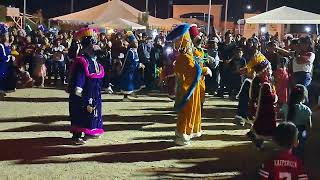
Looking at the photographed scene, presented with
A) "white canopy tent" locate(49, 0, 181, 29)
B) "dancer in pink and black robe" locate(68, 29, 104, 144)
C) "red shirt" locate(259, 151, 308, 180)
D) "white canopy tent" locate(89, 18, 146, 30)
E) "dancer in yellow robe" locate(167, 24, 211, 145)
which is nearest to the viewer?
"red shirt" locate(259, 151, 308, 180)

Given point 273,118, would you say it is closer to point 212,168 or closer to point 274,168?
point 212,168

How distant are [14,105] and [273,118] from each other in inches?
261

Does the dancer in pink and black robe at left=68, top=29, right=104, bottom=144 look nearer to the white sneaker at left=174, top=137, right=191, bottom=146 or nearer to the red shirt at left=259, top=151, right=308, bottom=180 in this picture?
the white sneaker at left=174, top=137, right=191, bottom=146

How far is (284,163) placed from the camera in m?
3.92

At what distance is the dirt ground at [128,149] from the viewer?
652 centimetres

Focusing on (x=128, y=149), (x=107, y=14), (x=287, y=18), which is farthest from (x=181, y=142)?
(x=107, y=14)

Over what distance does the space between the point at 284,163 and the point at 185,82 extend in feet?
13.2

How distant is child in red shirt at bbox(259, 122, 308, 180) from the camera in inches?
154

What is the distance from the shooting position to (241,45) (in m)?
14.3

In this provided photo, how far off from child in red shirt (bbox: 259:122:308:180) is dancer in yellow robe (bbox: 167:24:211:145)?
3841 mm

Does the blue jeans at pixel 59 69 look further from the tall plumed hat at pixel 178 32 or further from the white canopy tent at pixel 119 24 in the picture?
the tall plumed hat at pixel 178 32

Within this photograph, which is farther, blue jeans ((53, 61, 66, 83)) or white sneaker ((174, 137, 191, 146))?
blue jeans ((53, 61, 66, 83))

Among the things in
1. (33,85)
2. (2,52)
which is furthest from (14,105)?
(33,85)

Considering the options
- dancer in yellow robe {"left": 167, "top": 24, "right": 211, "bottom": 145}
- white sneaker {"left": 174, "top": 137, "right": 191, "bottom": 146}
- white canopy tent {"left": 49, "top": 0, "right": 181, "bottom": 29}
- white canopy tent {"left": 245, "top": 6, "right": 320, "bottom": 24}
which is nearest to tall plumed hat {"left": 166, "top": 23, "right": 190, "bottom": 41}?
dancer in yellow robe {"left": 167, "top": 24, "right": 211, "bottom": 145}
